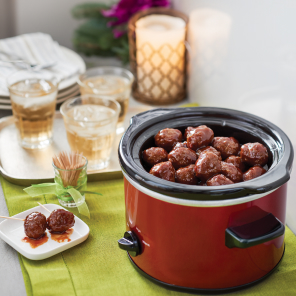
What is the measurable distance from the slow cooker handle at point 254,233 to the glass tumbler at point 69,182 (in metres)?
0.40

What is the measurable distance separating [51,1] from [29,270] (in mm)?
1349

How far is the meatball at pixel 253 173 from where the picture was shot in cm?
75

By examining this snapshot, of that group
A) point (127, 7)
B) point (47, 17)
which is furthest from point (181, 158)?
point (47, 17)

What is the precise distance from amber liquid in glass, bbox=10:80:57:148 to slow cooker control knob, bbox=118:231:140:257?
0.55 m

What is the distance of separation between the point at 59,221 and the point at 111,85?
0.57 metres

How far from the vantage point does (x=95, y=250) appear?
0.85 metres

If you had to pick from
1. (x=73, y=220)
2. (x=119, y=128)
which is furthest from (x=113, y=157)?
(x=73, y=220)

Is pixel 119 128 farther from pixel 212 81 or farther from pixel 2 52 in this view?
pixel 2 52

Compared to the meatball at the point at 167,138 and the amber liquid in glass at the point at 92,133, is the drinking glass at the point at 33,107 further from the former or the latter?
the meatball at the point at 167,138

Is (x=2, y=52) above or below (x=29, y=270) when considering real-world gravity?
above

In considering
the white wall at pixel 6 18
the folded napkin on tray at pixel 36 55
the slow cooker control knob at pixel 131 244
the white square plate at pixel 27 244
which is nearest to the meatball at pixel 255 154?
the slow cooker control knob at pixel 131 244

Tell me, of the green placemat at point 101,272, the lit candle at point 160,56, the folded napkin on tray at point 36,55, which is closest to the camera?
the green placemat at point 101,272

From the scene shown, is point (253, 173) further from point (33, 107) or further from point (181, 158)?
point (33, 107)

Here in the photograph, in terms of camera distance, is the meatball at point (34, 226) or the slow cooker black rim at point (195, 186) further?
the meatball at point (34, 226)
